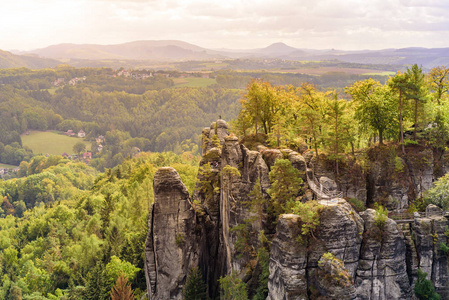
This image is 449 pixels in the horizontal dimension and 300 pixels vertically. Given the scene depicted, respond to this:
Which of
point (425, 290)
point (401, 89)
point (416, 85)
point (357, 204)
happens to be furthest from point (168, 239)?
point (416, 85)

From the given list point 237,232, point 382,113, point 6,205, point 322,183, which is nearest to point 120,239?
point 237,232

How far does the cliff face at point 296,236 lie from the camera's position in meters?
31.4

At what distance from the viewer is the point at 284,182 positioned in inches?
1453

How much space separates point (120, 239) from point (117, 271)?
34.2 feet

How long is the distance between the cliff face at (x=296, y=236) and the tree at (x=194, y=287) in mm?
788

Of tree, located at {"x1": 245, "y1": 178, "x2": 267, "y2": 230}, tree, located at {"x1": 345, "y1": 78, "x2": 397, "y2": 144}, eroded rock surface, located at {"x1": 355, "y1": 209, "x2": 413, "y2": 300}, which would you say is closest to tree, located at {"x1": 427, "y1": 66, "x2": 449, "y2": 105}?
tree, located at {"x1": 345, "y1": 78, "x2": 397, "y2": 144}

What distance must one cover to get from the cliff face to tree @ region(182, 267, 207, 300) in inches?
31.0

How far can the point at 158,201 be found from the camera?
4172cm

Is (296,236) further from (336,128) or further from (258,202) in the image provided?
(336,128)

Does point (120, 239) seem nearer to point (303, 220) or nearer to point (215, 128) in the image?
point (215, 128)

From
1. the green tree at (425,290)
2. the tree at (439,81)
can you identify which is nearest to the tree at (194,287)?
the green tree at (425,290)

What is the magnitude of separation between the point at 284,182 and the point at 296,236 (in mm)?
6669

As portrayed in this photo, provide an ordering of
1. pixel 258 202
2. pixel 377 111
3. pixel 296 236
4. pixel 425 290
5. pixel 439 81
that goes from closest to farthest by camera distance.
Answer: pixel 296 236, pixel 425 290, pixel 258 202, pixel 377 111, pixel 439 81

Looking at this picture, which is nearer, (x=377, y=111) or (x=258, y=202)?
(x=258, y=202)
